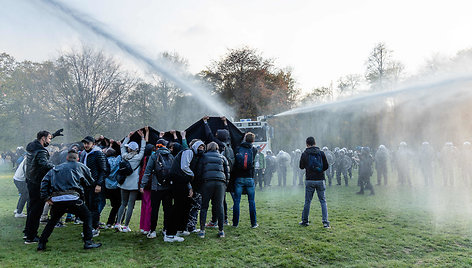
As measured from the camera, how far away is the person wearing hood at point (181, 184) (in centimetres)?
696

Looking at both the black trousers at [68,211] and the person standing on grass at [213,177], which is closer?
the black trousers at [68,211]

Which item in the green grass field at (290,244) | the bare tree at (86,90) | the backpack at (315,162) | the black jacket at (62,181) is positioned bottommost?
the green grass field at (290,244)

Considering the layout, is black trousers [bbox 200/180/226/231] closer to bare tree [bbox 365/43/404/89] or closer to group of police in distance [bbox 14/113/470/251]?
group of police in distance [bbox 14/113/470/251]

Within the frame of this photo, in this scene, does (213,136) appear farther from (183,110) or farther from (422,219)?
(183,110)

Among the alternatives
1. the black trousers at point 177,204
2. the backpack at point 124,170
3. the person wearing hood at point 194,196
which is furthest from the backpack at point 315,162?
the backpack at point 124,170

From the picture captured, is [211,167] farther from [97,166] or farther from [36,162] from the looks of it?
[36,162]

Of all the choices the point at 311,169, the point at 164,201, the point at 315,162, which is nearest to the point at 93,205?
→ the point at 164,201

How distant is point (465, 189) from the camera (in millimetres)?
15102

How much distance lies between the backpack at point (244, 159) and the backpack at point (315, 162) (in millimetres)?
1456

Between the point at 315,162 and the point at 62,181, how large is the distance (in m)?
5.58

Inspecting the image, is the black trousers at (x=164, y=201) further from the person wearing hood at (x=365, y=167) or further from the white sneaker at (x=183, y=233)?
the person wearing hood at (x=365, y=167)

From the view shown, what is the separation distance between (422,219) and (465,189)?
25.6 ft

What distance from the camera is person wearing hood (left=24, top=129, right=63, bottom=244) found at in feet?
22.7

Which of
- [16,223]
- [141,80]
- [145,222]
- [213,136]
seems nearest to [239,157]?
[213,136]
